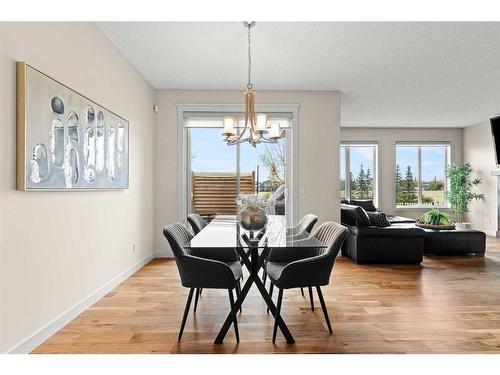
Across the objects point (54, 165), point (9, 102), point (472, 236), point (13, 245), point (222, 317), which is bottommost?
point (222, 317)

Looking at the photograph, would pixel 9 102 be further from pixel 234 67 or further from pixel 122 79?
pixel 234 67

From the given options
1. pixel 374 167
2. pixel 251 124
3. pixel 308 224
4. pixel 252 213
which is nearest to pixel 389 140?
pixel 374 167

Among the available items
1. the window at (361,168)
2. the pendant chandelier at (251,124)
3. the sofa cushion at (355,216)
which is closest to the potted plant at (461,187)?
the window at (361,168)

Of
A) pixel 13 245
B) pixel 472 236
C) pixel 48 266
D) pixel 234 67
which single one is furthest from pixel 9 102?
pixel 472 236

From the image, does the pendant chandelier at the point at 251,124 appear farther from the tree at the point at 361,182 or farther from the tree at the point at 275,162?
the tree at the point at 361,182

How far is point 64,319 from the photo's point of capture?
276cm

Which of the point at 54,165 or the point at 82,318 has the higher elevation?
the point at 54,165

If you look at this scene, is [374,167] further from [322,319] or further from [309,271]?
[309,271]

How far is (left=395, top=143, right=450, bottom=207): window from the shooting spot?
8.99 meters

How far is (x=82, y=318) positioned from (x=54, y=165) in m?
1.30

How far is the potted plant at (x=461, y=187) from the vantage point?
823cm

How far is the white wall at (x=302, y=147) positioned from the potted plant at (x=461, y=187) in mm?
4456

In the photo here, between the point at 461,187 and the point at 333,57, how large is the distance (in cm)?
596

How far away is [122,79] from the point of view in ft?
13.3
